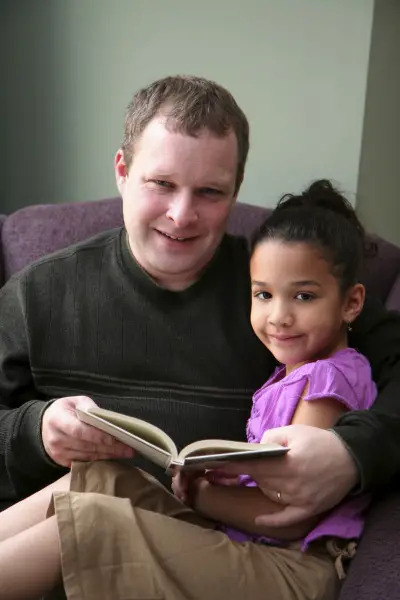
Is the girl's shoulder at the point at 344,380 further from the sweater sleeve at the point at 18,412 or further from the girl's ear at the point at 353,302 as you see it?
the sweater sleeve at the point at 18,412

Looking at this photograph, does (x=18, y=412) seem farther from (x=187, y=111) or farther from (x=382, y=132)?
(x=382, y=132)

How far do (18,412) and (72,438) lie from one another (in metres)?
0.19

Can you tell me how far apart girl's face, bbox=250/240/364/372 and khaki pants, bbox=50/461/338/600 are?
0.33 metres

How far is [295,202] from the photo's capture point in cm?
157

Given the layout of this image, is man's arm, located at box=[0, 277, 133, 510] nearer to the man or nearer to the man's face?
the man

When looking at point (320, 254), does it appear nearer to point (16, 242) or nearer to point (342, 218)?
point (342, 218)

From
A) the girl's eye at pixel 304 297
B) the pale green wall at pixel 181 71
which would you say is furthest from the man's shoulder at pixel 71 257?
the pale green wall at pixel 181 71

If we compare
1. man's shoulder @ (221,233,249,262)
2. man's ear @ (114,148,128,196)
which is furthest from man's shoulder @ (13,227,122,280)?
man's shoulder @ (221,233,249,262)

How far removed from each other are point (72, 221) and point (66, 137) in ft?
2.02

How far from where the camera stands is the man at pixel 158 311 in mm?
1479

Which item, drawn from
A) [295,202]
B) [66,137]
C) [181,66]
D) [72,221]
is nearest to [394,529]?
[295,202]

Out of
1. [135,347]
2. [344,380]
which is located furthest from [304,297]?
[135,347]

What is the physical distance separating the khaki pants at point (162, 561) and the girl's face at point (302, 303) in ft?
1.08

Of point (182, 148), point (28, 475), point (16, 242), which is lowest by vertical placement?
point (28, 475)
